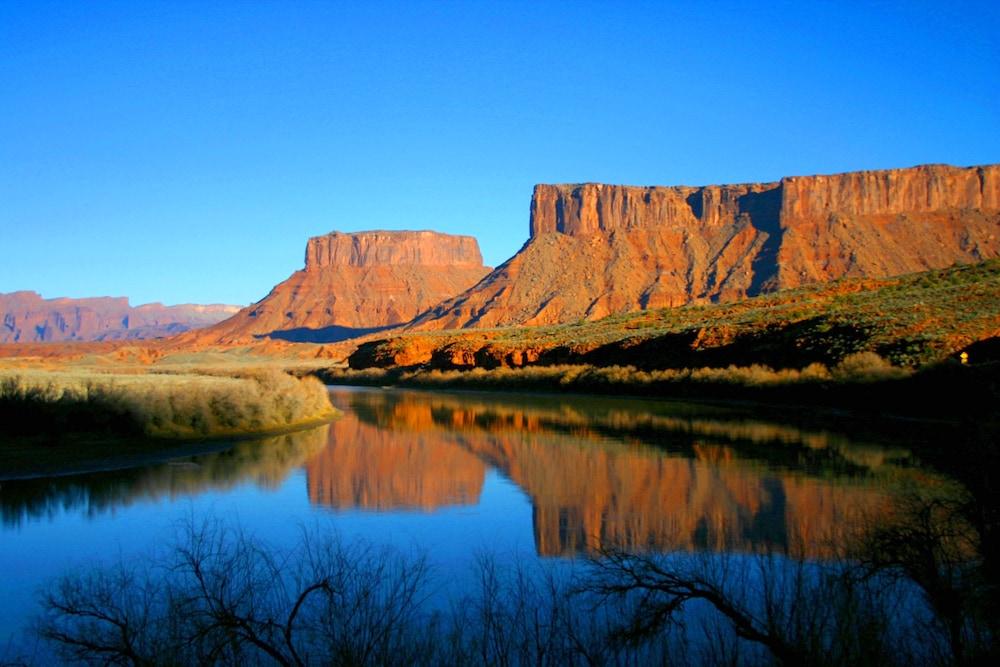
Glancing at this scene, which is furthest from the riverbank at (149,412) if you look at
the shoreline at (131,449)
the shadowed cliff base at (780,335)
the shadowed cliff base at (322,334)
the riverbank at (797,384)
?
the shadowed cliff base at (322,334)

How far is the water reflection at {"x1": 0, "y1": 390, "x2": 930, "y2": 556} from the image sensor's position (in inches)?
477

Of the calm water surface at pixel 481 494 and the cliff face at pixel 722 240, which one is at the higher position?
the cliff face at pixel 722 240

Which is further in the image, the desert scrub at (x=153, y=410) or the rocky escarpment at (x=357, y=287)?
the rocky escarpment at (x=357, y=287)

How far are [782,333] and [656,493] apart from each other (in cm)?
2785

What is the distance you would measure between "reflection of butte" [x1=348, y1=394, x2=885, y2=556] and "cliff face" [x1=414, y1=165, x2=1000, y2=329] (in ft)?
307

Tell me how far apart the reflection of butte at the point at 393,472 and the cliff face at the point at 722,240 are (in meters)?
90.9

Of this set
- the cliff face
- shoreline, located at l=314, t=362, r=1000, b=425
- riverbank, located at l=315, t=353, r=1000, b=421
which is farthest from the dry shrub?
the cliff face

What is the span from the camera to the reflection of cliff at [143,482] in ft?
47.8

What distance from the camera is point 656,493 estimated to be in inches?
585

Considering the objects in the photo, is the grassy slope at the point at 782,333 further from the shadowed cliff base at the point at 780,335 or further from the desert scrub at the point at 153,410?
the desert scrub at the point at 153,410

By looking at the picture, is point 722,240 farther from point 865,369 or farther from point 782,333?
point 865,369

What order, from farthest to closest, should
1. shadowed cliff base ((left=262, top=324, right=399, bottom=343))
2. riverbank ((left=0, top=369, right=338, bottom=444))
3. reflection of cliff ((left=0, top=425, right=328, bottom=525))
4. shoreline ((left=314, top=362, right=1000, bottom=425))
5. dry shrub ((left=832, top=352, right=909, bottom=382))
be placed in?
shadowed cliff base ((left=262, top=324, right=399, bottom=343)) → dry shrub ((left=832, top=352, right=909, bottom=382)) → shoreline ((left=314, top=362, right=1000, bottom=425)) → riverbank ((left=0, top=369, right=338, bottom=444)) → reflection of cliff ((left=0, top=425, right=328, bottom=525))

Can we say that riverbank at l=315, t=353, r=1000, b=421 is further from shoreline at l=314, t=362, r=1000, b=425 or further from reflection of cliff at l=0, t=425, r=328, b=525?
reflection of cliff at l=0, t=425, r=328, b=525

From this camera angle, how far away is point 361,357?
77438 mm
